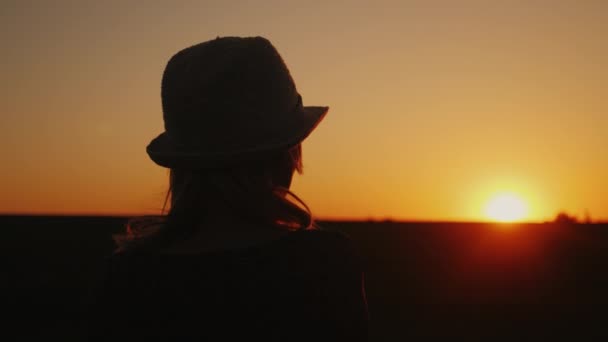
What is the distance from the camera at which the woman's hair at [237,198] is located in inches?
75.2

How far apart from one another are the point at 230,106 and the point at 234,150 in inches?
4.8

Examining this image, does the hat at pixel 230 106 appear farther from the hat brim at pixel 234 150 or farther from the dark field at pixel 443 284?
the dark field at pixel 443 284

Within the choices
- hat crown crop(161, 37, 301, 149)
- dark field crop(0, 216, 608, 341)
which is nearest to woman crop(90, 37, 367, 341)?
hat crown crop(161, 37, 301, 149)

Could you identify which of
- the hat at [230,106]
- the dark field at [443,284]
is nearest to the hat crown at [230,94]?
the hat at [230,106]

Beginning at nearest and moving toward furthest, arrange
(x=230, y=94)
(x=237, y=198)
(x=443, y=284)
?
(x=237, y=198)
(x=230, y=94)
(x=443, y=284)

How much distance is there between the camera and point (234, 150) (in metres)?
1.99

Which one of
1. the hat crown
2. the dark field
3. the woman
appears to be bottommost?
the dark field

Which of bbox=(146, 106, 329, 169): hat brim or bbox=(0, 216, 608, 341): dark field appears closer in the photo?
bbox=(146, 106, 329, 169): hat brim

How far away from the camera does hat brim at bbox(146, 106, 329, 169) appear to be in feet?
6.47

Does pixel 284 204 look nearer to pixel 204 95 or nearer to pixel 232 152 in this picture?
pixel 232 152

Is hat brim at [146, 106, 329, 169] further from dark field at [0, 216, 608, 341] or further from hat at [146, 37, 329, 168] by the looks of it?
dark field at [0, 216, 608, 341]

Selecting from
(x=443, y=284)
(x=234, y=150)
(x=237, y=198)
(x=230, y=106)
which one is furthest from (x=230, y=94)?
(x=443, y=284)

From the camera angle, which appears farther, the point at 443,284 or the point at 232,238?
the point at 443,284

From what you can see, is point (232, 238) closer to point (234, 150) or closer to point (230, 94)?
point (234, 150)
